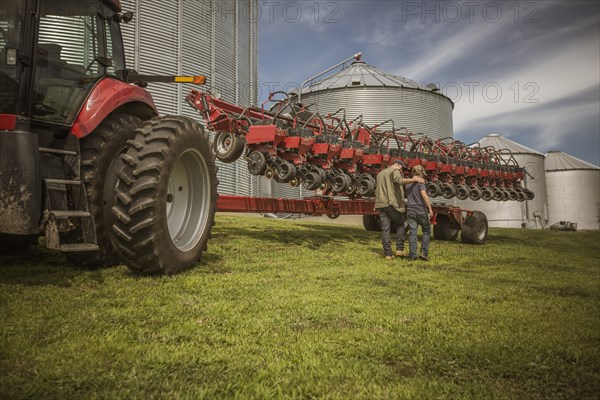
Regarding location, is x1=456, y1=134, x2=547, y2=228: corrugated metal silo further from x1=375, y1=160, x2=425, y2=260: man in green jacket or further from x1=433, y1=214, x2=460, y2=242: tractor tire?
x1=375, y1=160, x2=425, y2=260: man in green jacket

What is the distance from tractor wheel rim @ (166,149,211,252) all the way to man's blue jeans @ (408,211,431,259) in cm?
366

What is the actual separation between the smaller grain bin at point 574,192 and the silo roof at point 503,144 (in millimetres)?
2107

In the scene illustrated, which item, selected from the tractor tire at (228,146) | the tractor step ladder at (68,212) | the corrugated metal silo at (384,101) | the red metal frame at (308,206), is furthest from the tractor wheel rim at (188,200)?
the corrugated metal silo at (384,101)

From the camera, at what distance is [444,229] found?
11.9m

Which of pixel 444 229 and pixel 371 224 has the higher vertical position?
pixel 371 224

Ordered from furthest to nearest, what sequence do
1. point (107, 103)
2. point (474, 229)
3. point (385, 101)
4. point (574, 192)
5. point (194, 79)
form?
point (574, 192), point (385, 101), point (474, 229), point (194, 79), point (107, 103)

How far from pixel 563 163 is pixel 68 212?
3726 cm

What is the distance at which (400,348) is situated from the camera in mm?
2668

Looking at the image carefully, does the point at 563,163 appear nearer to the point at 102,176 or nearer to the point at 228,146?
the point at 228,146

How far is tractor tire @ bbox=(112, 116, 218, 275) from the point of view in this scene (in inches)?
155

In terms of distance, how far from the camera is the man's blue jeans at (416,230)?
7215mm

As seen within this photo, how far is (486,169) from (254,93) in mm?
10974

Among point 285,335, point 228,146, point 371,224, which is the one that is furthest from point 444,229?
point 285,335

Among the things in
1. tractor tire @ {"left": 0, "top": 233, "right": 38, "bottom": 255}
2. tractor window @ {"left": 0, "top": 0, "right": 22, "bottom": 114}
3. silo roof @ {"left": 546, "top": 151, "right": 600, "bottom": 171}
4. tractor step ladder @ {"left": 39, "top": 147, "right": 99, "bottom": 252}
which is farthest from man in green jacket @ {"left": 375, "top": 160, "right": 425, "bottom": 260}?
silo roof @ {"left": 546, "top": 151, "right": 600, "bottom": 171}
